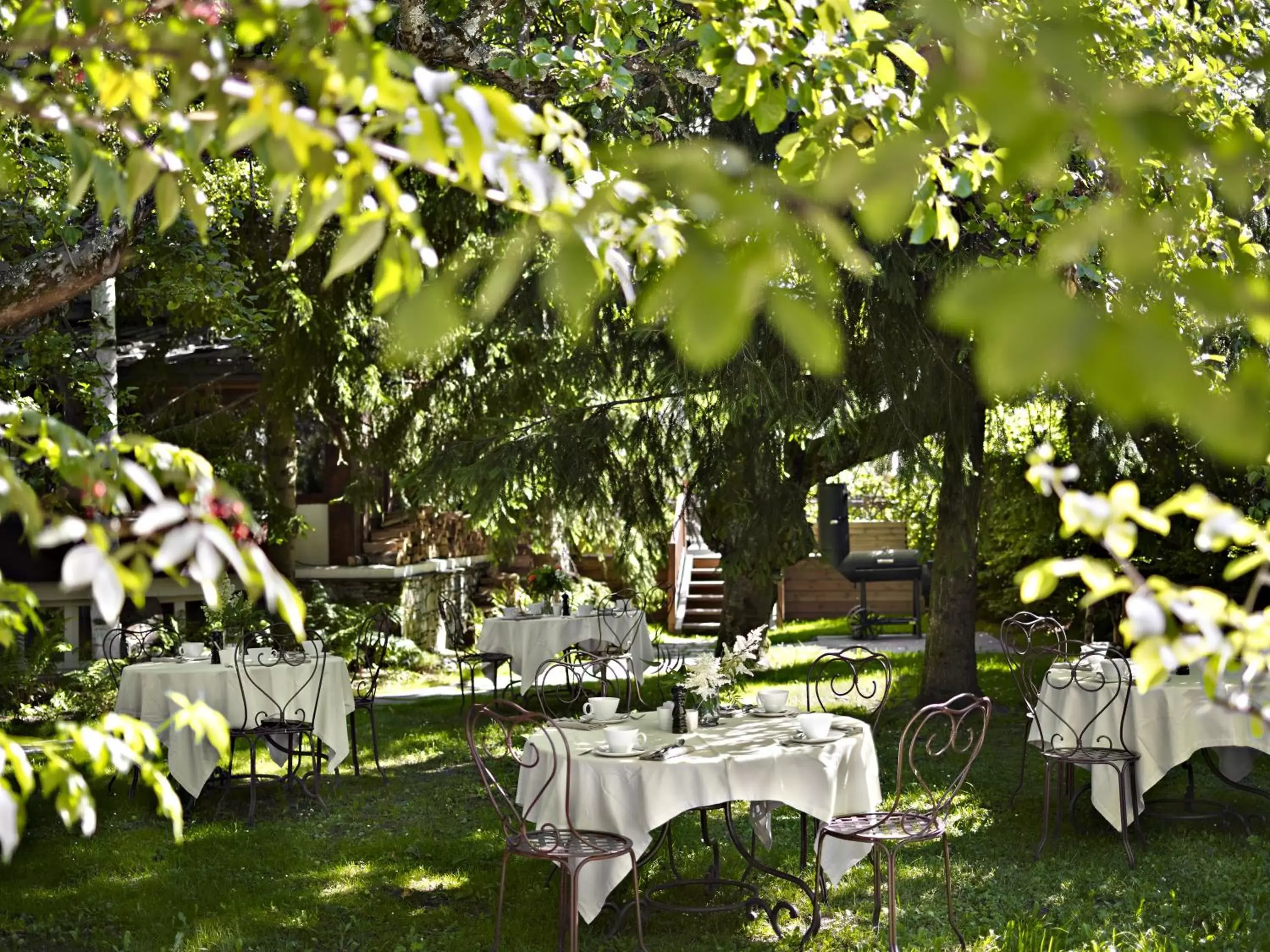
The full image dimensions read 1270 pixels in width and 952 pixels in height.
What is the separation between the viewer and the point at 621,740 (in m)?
5.15

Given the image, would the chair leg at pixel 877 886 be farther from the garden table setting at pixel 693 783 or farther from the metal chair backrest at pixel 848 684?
the metal chair backrest at pixel 848 684

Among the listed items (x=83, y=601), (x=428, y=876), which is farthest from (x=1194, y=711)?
(x=83, y=601)

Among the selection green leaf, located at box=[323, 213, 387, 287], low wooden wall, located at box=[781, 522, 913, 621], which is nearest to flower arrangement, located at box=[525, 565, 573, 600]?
low wooden wall, located at box=[781, 522, 913, 621]

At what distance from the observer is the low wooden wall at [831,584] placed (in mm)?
19109

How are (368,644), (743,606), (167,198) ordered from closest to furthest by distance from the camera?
(167,198)
(743,606)
(368,644)

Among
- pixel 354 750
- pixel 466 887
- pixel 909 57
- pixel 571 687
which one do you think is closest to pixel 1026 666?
pixel 571 687

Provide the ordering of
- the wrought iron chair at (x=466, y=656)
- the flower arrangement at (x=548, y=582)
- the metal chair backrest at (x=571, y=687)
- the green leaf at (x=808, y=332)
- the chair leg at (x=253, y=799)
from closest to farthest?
the green leaf at (x=808, y=332), the chair leg at (x=253, y=799), the metal chair backrest at (x=571, y=687), the wrought iron chair at (x=466, y=656), the flower arrangement at (x=548, y=582)

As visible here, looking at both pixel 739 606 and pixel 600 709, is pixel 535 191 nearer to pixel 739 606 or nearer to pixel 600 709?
pixel 600 709

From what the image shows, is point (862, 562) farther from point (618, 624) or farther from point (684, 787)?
point (684, 787)

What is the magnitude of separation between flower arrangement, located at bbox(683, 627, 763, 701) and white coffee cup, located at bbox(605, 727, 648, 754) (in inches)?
15.3

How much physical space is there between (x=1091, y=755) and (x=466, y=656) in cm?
570

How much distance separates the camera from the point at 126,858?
259 inches

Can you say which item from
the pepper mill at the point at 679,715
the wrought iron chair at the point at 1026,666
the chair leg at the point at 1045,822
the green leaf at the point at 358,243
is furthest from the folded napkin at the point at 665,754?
the green leaf at the point at 358,243

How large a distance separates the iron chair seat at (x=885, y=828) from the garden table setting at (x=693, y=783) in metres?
0.06
